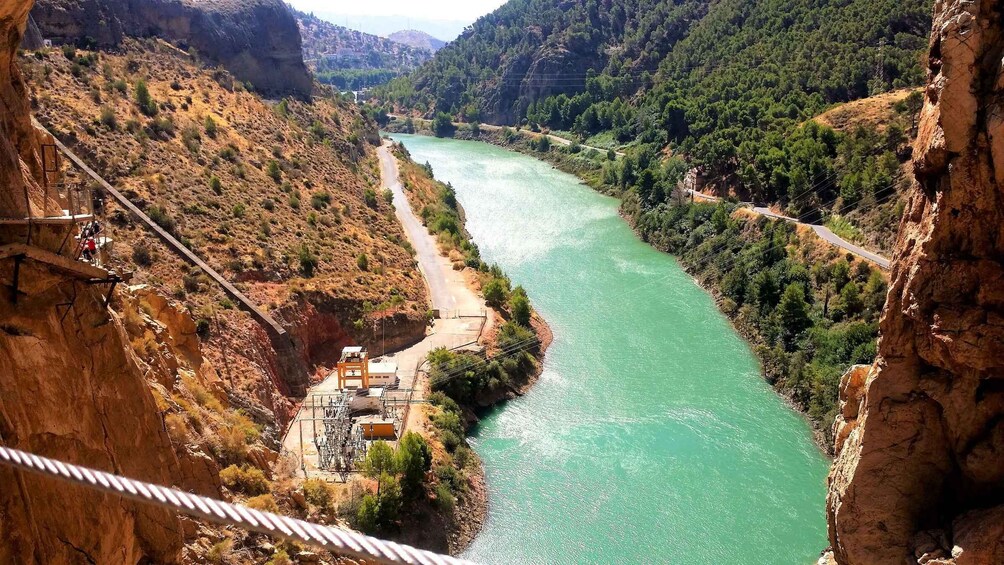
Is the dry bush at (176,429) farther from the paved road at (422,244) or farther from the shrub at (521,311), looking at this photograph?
the paved road at (422,244)

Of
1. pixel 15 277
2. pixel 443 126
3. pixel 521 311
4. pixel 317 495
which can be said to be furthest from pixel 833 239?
pixel 443 126

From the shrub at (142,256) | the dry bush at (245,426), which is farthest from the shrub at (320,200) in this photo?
the dry bush at (245,426)

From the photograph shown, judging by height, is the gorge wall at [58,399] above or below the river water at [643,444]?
above

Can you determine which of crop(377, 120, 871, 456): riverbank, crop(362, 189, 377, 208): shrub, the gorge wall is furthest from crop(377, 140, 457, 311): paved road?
the gorge wall

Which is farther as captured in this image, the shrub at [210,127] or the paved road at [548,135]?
the paved road at [548,135]

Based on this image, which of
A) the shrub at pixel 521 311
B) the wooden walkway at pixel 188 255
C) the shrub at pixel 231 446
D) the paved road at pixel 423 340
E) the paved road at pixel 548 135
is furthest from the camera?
the paved road at pixel 548 135

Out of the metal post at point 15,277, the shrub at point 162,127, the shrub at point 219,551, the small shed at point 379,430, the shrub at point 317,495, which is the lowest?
the small shed at point 379,430
